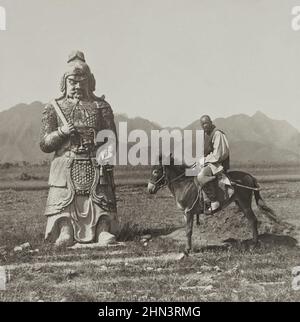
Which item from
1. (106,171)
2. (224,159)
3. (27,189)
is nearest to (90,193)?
(106,171)

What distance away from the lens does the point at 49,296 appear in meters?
8.81

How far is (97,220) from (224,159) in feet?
6.00

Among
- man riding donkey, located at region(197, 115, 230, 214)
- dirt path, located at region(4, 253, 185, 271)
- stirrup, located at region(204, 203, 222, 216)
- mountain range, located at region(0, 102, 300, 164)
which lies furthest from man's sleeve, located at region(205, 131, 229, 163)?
dirt path, located at region(4, 253, 185, 271)

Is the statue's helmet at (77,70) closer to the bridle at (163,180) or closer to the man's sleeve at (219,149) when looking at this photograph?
the bridle at (163,180)

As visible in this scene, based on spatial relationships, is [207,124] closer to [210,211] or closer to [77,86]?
[210,211]

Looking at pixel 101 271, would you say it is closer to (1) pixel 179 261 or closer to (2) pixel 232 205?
(1) pixel 179 261

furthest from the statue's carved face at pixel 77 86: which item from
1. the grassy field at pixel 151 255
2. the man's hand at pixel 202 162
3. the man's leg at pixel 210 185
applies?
the man's leg at pixel 210 185

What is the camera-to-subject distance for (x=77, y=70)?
9641mm

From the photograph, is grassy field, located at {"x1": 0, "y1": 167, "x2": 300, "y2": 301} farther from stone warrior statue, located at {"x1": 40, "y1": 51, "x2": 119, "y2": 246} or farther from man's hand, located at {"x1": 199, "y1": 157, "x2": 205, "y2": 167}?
man's hand, located at {"x1": 199, "y1": 157, "x2": 205, "y2": 167}

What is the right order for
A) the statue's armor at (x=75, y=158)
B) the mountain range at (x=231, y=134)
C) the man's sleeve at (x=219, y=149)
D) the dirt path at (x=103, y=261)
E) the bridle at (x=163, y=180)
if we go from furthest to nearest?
the mountain range at (x=231, y=134), the statue's armor at (x=75, y=158), the man's sleeve at (x=219, y=149), the bridle at (x=163, y=180), the dirt path at (x=103, y=261)

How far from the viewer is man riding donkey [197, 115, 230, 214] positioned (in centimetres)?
939

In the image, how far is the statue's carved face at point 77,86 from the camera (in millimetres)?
9656

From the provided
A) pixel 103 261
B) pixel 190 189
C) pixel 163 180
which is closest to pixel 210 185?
pixel 190 189

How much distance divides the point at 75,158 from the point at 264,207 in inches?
102
